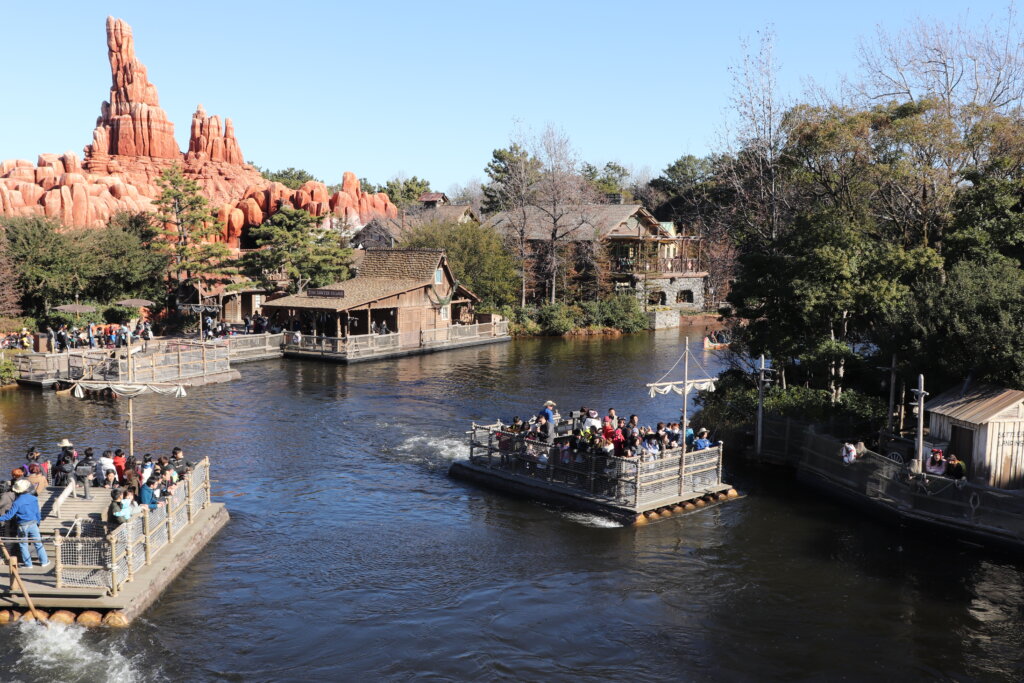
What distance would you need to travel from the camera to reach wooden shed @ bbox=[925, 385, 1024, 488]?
74.4 ft

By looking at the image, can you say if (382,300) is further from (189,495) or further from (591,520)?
(189,495)

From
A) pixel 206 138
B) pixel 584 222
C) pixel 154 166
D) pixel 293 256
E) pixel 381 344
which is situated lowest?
pixel 381 344

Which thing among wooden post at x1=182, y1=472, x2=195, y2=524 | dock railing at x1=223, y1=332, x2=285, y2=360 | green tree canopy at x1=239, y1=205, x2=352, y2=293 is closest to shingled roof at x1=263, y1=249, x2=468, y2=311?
green tree canopy at x1=239, y1=205, x2=352, y2=293

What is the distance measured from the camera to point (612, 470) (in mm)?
24266

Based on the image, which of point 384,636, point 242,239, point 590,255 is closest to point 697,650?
point 384,636

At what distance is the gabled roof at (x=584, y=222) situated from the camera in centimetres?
7575

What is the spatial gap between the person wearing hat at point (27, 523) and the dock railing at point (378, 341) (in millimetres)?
34088

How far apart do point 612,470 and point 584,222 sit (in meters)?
52.9

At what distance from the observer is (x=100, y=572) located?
1692cm

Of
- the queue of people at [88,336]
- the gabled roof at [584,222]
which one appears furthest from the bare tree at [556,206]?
the queue of people at [88,336]

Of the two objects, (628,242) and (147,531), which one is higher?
(628,242)

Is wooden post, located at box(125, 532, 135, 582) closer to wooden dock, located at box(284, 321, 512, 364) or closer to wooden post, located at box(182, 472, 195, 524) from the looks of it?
wooden post, located at box(182, 472, 195, 524)

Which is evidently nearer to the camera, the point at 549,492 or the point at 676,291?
the point at 549,492

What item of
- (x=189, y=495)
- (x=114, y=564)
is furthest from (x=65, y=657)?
(x=189, y=495)
